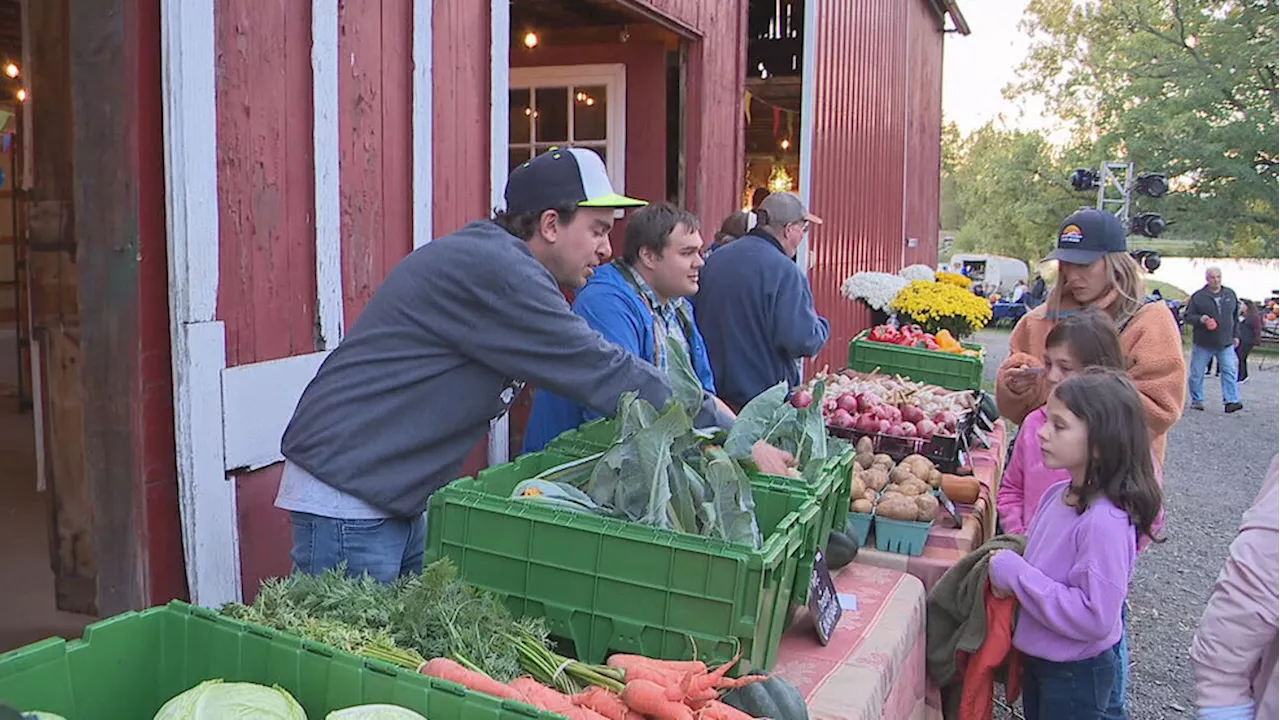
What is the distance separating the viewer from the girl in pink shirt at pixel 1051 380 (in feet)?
11.5

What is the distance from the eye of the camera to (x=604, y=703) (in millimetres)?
1654

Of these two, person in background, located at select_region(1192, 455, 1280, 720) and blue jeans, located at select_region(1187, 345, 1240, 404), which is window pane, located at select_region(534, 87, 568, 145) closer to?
person in background, located at select_region(1192, 455, 1280, 720)

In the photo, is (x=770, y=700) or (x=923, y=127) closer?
(x=770, y=700)

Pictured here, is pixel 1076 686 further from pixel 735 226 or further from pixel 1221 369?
pixel 1221 369

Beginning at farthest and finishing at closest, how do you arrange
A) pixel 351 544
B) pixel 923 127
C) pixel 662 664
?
pixel 923 127 < pixel 351 544 < pixel 662 664

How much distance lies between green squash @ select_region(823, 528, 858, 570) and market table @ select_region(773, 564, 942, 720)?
0.21 feet

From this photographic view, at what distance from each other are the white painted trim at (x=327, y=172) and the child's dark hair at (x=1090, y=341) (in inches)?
101

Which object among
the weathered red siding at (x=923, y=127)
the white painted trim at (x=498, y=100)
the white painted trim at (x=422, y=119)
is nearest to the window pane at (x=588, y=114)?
the white painted trim at (x=498, y=100)

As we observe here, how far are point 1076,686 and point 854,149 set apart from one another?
29.6 ft

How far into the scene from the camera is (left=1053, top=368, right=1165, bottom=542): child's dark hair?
111 inches

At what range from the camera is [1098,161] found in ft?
114

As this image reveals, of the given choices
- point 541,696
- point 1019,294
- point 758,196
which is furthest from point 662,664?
point 1019,294

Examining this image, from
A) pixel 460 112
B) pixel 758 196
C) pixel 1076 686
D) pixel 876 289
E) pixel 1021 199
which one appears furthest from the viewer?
pixel 1021 199

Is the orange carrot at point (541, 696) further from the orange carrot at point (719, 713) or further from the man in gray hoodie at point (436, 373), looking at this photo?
the man in gray hoodie at point (436, 373)
